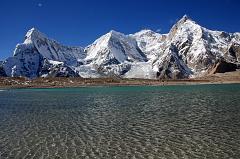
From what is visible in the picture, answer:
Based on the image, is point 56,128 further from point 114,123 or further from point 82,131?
point 114,123

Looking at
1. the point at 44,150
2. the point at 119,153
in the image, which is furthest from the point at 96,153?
the point at 44,150

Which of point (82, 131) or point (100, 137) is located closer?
point (100, 137)

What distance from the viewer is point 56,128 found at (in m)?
42.8

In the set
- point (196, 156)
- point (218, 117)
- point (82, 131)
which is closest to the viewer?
→ point (196, 156)

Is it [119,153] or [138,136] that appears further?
[138,136]

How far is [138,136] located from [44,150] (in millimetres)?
9357

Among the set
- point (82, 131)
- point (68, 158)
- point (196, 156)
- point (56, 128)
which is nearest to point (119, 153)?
point (68, 158)

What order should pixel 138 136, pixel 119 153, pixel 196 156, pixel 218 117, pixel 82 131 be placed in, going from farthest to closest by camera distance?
pixel 218 117 → pixel 82 131 → pixel 138 136 → pixel 119 153 → pixel 196 156

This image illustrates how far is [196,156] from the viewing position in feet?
91.7

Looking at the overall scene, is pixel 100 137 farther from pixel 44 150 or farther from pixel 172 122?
pixel 172 122

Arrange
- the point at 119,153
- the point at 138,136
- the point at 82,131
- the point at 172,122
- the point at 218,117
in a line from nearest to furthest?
the point at 119,153, the point at 138,136, the point at 82,131, the point at 172,122, the point at 218,117

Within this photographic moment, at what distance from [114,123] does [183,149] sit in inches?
639

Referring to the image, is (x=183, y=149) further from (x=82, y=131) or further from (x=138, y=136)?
(x=82, y=131)

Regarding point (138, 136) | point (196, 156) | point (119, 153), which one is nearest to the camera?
point (196, 156)
